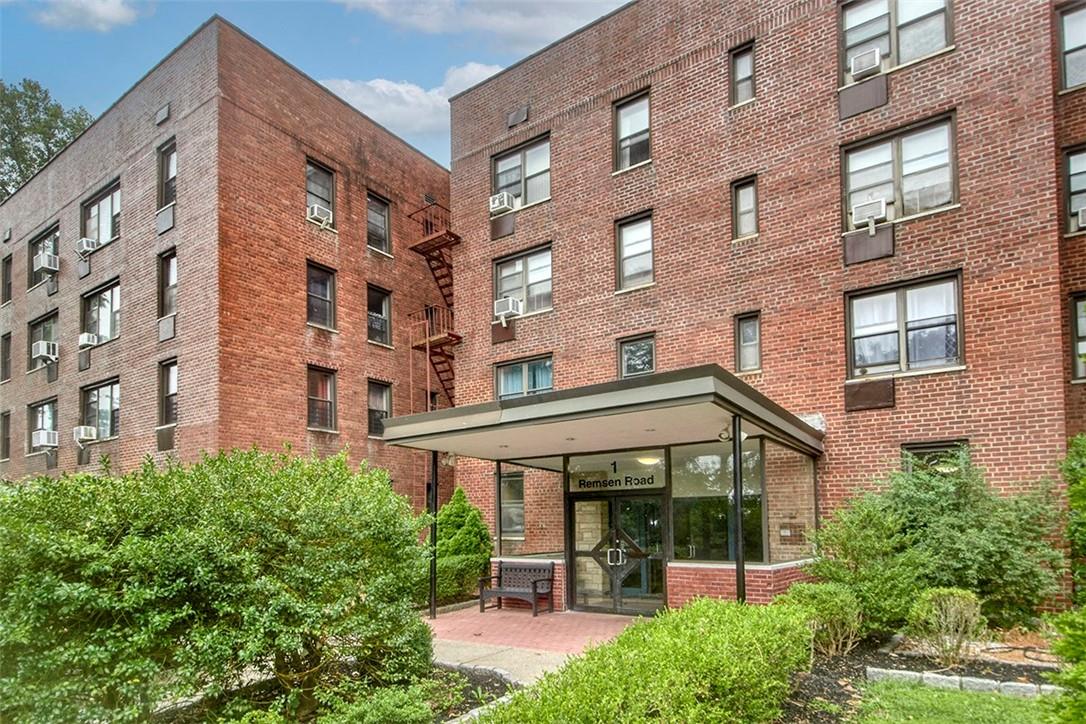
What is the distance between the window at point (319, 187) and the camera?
18625mm

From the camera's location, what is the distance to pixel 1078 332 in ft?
36.9

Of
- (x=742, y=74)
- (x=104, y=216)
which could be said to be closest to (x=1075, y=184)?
(x=742, y=74)

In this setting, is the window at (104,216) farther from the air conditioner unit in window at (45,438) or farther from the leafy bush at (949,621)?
the leafy bush at (949,621)

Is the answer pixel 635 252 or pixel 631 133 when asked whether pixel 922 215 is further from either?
pixel 631 133

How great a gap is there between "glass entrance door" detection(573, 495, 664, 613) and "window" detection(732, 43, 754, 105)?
7642 mm

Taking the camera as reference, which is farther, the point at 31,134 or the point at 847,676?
the point at 31,134

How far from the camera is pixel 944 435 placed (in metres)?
11.3

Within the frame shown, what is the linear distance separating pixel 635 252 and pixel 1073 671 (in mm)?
11902

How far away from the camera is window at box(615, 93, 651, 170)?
1542 cm

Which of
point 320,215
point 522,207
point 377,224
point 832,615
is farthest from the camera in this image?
point 377,224

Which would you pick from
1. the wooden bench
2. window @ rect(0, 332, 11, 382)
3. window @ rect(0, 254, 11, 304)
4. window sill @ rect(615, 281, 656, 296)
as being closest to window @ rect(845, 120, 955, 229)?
window sill @ rect(615, 281, 656, 296)

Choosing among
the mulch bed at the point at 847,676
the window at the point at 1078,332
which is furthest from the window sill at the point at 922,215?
the mulch bed at the point at 847,676

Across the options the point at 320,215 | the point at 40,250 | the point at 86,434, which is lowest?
the point at 86,434

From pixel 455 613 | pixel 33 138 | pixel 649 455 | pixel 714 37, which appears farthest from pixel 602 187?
pixel 33 138
